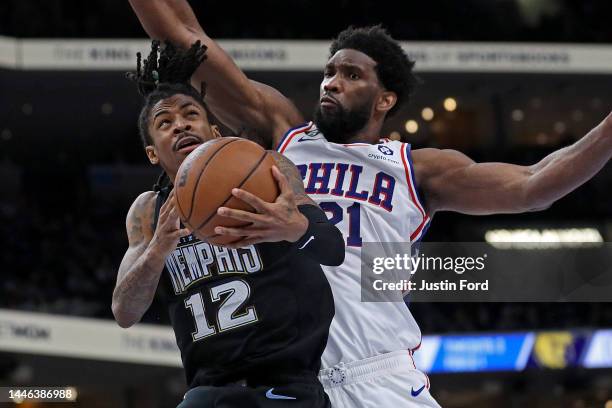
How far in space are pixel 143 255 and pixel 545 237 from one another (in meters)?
14.5

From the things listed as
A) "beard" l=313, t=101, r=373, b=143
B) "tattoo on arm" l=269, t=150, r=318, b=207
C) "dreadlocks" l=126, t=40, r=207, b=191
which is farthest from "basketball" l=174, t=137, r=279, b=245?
"beard" l=313, t=101, r=373, b=143

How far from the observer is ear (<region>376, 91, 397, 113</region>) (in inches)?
169

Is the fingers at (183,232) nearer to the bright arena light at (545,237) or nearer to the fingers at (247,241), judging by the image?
the fingers at (247,241)

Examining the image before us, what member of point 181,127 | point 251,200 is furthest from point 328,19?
point 251,200

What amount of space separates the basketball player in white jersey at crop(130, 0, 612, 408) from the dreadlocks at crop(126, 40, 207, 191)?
0.15 meters

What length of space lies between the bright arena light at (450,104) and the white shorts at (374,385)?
46.3ft

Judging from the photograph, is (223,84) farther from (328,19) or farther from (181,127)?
(328,19)

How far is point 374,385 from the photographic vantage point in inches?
143

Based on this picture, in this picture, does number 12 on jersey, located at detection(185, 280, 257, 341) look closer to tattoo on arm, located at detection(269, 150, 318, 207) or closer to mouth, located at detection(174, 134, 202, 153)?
tattoo on arm, located at detection(269, 150, 318, 207)

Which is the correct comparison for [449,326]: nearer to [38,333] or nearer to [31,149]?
[38,333]

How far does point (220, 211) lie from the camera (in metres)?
2.65

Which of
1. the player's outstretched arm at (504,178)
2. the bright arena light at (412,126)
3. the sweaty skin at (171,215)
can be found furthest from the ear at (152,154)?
the bright arena light at (412,126)

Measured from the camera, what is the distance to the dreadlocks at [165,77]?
348cm

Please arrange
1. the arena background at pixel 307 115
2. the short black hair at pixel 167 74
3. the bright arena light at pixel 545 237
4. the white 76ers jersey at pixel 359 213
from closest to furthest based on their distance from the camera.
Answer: the short black hair at pixel 167 74
the white 76ers jersey at pixel 359 213
the arena background at pixel 307 115
the bright arena light at pixel 545 237
